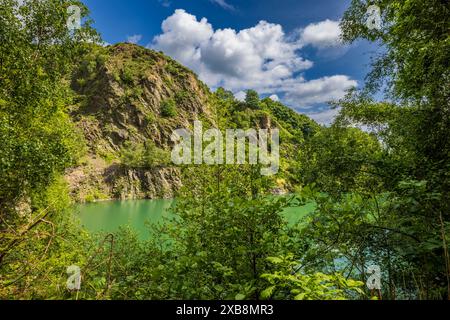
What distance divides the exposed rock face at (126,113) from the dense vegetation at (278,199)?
5138 centimetres

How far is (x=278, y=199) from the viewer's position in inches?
137

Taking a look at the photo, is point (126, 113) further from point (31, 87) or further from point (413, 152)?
point (413, 152)

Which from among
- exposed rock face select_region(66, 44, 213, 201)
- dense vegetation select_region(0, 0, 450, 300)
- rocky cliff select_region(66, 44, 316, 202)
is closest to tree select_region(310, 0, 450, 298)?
dense vegetation select_region(0, 0, 450, 300)

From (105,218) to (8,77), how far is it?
116ft

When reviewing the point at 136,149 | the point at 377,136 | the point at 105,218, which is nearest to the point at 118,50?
the point at 136,149

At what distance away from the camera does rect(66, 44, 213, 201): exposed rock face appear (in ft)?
228

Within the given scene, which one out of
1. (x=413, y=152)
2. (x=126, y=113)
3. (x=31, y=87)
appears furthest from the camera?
(x=126, y=113)

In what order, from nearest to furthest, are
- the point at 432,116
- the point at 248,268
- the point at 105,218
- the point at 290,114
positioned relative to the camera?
the point at 248,268
the point at 432,116
the point at 105,218
the point at 290,114

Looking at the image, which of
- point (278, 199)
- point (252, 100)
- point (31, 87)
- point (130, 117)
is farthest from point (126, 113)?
point (278, 199)

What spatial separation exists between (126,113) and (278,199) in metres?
86.9

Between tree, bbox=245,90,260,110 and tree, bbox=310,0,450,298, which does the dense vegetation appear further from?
tree, bbox=245,90,260,110

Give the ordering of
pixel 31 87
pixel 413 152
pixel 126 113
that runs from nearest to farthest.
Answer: pixel 413 152
pixel 31 87
pixel 126 113

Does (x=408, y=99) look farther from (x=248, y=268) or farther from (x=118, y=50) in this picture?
A: (x=118, y=50)

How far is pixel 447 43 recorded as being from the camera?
5.67 m
